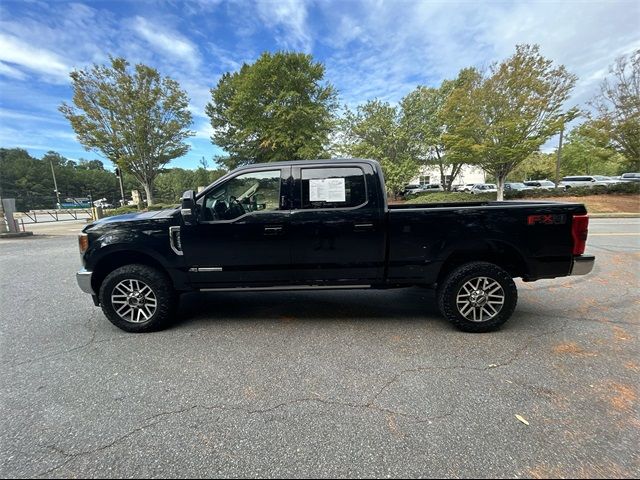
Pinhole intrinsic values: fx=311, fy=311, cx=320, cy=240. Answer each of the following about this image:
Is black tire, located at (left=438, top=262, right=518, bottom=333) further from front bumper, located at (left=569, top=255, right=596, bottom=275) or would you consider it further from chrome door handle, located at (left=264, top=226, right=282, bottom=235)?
chrome door handle, located at (left=264, top=226, right=282, bottom=235)

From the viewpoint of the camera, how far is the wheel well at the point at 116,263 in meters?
3.64

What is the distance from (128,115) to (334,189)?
2188 centimetres

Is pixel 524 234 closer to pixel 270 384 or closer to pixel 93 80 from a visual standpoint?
pixel 270 384

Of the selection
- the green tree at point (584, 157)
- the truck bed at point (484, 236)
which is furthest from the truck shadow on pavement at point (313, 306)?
the green tree at point (584, 157)

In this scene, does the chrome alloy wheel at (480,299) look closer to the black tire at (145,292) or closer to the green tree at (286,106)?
the black tire at (145,292)

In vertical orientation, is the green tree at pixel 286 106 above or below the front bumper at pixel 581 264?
above

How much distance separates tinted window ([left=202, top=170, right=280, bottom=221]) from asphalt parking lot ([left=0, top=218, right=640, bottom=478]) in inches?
54.2

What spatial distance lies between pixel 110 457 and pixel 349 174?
3.11 meters

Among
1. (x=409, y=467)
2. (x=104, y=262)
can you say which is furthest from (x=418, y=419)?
(x=104, y=262)

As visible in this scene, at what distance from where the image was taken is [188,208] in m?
3.44

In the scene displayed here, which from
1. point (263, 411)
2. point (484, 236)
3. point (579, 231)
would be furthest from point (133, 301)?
point (579, 231)

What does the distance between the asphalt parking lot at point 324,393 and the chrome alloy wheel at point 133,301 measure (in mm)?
236

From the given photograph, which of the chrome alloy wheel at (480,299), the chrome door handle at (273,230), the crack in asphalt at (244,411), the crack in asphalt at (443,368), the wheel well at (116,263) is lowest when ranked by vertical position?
the crack in asphalt at (244,411)

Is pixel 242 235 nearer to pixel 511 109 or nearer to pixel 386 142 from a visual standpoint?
pixel 511 109
